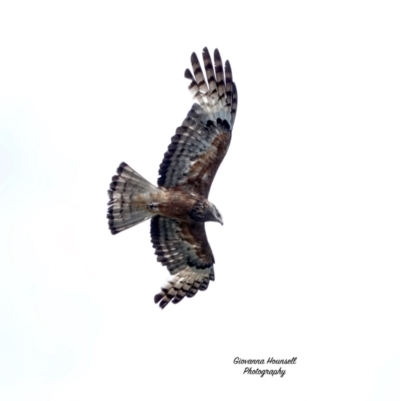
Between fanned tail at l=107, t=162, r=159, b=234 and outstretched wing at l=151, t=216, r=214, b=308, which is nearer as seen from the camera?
fanned tail at l=107, t=162, r=159, b=234

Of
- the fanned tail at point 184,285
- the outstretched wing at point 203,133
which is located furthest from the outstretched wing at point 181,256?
the outstretched wing at point 203,133

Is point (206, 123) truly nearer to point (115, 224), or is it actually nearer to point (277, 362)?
point (115, 224)

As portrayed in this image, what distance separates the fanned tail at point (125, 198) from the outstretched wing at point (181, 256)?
1.81 ft

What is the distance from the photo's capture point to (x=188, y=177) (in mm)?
22297

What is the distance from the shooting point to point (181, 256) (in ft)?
76.3

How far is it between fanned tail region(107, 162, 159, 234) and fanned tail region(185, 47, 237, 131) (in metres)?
1.45

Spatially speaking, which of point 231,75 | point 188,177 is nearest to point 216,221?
point 188,177

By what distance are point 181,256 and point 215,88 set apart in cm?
275

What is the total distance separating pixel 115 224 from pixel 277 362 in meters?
3.98

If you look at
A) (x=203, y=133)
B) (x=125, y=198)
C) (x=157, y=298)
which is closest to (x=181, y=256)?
(x=157, y=298)

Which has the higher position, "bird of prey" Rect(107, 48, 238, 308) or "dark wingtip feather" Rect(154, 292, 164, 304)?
"bird of prey" Rect(107, 48, 238, 308)

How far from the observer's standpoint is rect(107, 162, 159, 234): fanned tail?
2223 cm

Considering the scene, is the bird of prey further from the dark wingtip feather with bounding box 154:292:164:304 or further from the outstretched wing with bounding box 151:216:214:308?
the dark wingtip feather with bounding box 154:292:164:304

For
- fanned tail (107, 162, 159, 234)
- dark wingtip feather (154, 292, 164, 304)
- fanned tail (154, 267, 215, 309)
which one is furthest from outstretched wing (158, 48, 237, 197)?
dark wingtip feather (154, 292, 164, 304)
